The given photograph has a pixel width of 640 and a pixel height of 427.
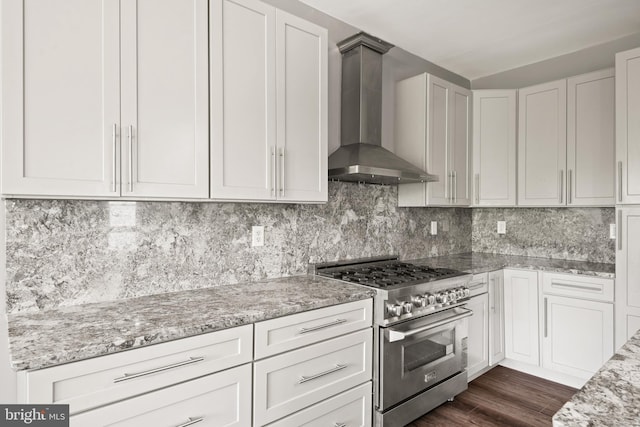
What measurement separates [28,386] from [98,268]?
0.75 meters

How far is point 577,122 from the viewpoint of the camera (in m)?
3.13

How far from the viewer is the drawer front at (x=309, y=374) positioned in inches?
65.5

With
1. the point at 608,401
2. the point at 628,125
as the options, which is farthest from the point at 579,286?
the point at 608,401

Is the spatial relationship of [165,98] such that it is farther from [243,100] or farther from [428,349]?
[428,349]

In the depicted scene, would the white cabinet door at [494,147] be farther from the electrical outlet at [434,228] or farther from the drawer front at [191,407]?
the drawer front at [191,407]

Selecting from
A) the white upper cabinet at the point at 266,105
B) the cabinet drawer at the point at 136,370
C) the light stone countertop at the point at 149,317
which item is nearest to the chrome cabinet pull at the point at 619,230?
the light stone countertop at the point at 149,317

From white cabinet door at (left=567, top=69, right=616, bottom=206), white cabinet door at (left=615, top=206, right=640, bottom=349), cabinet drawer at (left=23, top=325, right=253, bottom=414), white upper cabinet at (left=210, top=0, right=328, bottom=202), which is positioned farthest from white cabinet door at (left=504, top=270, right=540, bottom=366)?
cabinet drawer at (left=23, top=325, right=253, bottom=414)

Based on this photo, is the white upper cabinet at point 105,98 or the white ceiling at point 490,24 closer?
the white upper cabinet at point 105,98

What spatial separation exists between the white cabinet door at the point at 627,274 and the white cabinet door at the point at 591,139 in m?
0.35

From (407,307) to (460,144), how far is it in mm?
1867

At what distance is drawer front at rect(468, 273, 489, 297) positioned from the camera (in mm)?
2854

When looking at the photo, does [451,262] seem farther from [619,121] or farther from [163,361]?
[163,361]

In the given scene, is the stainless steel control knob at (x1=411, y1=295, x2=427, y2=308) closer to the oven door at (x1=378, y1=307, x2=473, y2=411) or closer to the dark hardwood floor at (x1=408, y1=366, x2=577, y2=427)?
the oven door at (x1=378, y1=307, x2=473, y2=411)

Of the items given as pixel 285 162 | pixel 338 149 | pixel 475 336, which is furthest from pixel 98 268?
pixel 475 336
